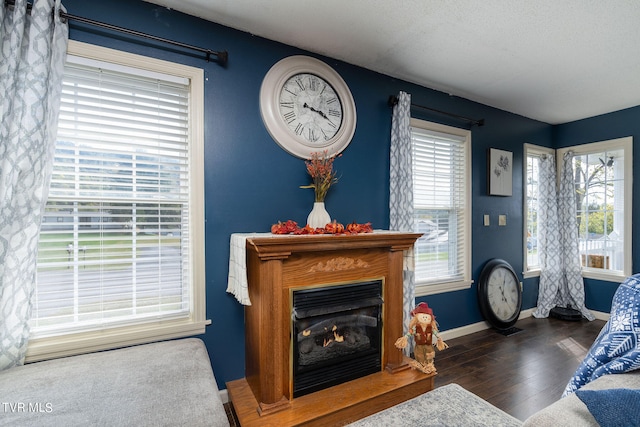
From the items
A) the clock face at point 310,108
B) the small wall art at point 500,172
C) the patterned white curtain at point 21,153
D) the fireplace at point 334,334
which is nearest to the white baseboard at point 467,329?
the fireplace at point 334,334

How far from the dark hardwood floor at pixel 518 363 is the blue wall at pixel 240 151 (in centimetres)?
85

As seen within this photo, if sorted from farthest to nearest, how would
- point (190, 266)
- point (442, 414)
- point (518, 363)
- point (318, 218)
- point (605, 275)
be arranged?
point (605, 275)
point (518, 363)
point (318, 218)
point (190, 266)
point (442, 414)

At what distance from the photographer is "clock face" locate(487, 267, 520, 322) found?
336 cm

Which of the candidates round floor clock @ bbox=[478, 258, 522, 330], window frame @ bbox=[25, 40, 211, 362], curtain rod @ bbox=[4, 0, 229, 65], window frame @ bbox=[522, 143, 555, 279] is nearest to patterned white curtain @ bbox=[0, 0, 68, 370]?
curtain rod @ bbox=[4, 0, 229, 65]

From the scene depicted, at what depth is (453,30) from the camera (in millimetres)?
2098

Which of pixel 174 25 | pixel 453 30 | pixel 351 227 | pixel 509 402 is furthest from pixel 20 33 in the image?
pixel 509 402

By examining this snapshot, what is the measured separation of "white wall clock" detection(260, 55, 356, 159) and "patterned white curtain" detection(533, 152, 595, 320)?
322 cm

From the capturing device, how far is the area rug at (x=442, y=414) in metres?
1.68

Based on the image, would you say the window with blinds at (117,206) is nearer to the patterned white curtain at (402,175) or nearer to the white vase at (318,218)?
the white vase at (318,218)

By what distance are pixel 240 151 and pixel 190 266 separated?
870mm

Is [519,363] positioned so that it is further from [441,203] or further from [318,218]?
[318,218]

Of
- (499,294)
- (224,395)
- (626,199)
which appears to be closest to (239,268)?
(224,395)

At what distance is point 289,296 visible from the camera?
183 centimetres

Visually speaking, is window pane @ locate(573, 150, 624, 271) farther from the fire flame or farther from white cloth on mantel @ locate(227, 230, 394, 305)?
white cloth on mantel @ locate(227, 230, 394, 305)
